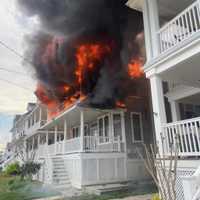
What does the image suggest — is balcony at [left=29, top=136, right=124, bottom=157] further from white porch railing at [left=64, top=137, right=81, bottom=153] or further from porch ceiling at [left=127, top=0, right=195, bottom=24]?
porch ceiling at [left=127, top=0, right=195, bottom=24]

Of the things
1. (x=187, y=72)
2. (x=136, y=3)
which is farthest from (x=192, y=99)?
(x=136, y=3)

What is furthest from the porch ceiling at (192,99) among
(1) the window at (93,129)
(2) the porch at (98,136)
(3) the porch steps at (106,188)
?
(1) the window at (93,129)

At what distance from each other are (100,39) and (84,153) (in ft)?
35.2

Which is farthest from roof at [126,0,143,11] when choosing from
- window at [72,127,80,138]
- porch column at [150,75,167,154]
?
window at [72,127,80,138]

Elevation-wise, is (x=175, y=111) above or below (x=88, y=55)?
below

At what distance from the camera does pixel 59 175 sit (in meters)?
11.6

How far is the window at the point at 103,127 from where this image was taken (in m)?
12.7

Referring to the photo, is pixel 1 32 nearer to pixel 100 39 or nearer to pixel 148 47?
pixel 100 39

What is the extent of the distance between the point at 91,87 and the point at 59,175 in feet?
24.2

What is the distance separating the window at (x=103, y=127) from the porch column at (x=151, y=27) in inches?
→ 259

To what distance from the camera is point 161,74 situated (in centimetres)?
702

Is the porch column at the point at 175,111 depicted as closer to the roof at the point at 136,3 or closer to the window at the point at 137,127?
the window at the point at 137,127

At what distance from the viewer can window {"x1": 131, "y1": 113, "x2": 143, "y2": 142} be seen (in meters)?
12.5

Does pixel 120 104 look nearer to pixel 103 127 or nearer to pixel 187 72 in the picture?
pixel 103 127
